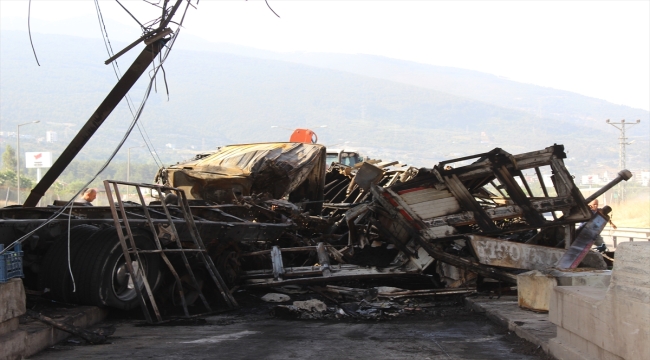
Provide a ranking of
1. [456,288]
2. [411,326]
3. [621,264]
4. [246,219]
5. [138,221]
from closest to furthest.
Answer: [621,264]
[411,326]
[138,221]
[456,288]
[246,219]

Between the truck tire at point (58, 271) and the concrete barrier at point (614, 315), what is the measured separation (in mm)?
5166

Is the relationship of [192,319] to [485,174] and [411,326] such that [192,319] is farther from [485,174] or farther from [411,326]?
[485,174]

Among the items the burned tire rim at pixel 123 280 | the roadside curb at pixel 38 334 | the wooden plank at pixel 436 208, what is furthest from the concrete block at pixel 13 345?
the wooden plank at pixel 436 208

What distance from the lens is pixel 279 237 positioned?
38.9 feet

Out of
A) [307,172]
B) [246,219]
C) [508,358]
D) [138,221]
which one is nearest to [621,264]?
[508,358]

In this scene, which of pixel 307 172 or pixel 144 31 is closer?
pixel 144 31

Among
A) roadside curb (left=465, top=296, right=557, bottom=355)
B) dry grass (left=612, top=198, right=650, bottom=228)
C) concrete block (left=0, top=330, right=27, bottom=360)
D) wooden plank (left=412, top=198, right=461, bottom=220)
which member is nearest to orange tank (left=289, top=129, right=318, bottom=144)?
wooden plank (left=412, top=198, right=461, bottom=220)

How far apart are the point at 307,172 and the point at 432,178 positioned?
440 centimetres

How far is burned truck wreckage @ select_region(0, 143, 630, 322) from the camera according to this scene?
8055 millimetres

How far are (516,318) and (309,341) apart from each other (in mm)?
2345

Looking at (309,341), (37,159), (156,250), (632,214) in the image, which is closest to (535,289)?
(309,341)

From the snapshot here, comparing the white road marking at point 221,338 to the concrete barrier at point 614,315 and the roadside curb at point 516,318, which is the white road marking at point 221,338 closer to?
the roadside curb at point 516,318

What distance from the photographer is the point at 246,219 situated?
38.3 ft

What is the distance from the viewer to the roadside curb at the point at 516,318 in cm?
662
